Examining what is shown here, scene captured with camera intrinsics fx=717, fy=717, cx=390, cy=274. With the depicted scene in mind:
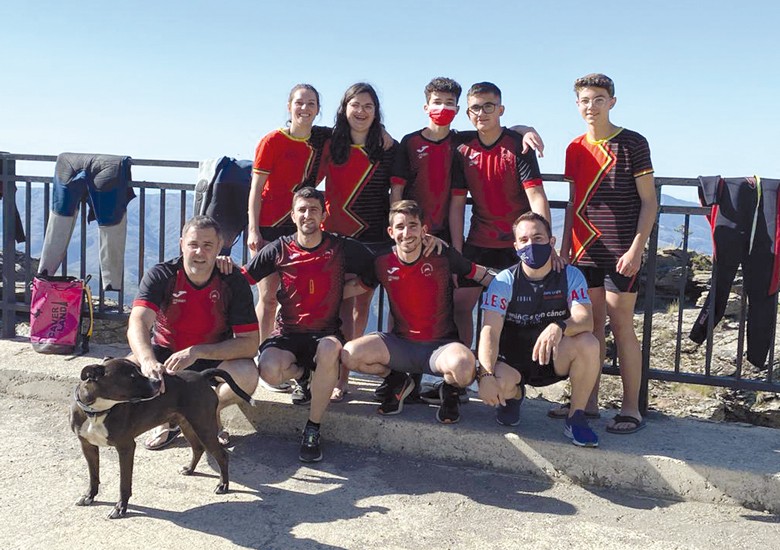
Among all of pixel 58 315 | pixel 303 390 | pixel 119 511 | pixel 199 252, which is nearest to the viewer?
pixel 119 511

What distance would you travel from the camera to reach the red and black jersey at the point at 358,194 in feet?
16.4

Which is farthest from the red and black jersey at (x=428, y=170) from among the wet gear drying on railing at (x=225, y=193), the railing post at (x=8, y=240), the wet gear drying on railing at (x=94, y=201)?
the railing post at (x=8, y=240)

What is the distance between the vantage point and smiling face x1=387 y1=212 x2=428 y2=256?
446cm

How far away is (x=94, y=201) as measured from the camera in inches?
235

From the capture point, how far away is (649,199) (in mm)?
4457

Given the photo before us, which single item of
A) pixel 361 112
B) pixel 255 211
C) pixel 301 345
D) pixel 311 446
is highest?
pixel 361 112

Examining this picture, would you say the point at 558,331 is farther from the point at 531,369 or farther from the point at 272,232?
the point at 272,232

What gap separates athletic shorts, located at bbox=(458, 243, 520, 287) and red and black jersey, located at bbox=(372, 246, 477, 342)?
31 cm

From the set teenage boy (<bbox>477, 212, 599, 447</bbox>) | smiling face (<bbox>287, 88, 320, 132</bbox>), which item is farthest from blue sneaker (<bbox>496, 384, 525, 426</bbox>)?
smiling face (<bbox>287, 88, 320, 132</bbox>)

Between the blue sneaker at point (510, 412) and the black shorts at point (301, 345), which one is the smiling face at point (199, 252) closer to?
the black shorts at point (301, 345)

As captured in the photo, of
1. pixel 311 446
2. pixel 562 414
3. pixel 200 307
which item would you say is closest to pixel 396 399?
pixel 311 446

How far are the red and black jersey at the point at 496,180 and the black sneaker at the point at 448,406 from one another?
1.06m

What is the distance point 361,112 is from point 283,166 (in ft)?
2.19

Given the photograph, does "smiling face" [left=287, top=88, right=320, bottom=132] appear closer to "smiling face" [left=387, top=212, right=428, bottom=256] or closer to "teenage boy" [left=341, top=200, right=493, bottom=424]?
"teenage boy" [left=341, top=200, right=493, bottom=424]
